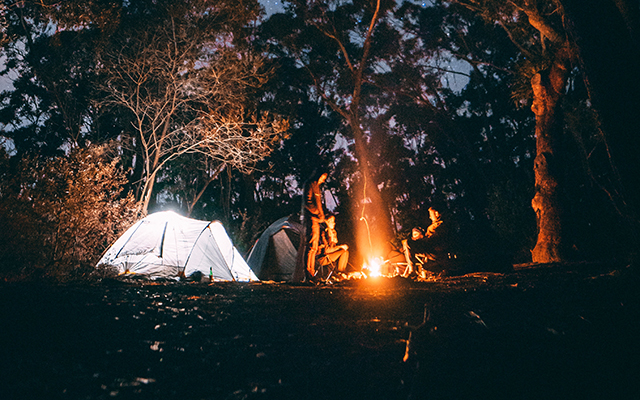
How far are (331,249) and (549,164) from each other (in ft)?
17.8

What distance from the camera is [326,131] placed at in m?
23.8

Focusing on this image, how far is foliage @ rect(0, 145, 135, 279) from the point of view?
4297 mm

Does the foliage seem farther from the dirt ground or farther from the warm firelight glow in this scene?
the warm firelight glow

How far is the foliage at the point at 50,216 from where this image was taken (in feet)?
14.1

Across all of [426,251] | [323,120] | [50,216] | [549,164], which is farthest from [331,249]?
[323,120]

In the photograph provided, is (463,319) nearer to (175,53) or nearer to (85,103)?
(175,53)

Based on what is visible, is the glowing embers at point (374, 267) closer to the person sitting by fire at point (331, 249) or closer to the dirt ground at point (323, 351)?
the person sitting by fire at point (331, 249)

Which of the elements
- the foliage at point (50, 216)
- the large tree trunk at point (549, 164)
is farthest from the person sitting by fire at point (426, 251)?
the foliage at point (50, 216)

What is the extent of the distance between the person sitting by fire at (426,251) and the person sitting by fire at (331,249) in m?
1.40

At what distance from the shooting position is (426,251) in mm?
7840

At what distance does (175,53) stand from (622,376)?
40.0 feet

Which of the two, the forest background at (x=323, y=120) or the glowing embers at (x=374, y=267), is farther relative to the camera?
the glowing embers at (x=374, y=267)

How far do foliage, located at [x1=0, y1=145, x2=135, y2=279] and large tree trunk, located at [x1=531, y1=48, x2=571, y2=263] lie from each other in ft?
29.5

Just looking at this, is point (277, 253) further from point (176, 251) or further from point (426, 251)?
point (426, 251)
